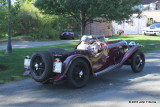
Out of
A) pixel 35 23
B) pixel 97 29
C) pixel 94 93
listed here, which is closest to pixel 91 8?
pixel 94 93

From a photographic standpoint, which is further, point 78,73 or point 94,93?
point 78,73

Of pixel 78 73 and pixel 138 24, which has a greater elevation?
pixel 138 24

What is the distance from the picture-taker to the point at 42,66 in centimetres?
631

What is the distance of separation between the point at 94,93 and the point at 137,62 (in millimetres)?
2813

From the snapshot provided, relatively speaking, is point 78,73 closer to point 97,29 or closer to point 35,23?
point 35,23

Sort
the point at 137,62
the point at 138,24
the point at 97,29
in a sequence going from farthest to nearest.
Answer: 1. the point at 97,29
2. the point at 138,24
3. the point at 137,62

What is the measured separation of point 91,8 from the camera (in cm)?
1176

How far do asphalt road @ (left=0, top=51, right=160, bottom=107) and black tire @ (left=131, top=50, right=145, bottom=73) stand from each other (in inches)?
13.8

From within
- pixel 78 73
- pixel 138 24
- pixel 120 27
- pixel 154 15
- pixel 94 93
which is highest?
pixel 154 15

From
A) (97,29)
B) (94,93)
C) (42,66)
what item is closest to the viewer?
(94,93)

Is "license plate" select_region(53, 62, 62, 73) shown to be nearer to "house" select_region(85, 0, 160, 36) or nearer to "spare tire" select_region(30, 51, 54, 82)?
"spare tire" select_region(30, 51, 54, 82)

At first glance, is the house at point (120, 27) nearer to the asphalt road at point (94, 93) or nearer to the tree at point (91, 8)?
the tree at point (91, 8)

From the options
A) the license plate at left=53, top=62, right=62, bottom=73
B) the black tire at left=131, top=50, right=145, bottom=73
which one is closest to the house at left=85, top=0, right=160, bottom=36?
the black tire at left=131, top=50, right=145, bottom=73

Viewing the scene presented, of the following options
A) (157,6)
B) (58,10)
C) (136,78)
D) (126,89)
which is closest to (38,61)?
(126,89)
